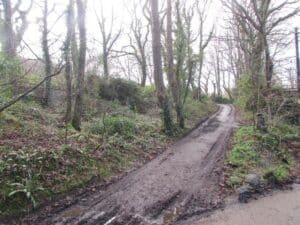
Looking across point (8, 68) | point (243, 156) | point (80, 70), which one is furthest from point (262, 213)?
point (80, 70)

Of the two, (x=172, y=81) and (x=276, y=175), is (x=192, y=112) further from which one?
(x=276, y=175)

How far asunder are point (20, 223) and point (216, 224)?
3458 mm

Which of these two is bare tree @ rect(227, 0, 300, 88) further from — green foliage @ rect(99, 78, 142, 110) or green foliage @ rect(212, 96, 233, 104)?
green foliage @ rect(212, 96, 233, 104)

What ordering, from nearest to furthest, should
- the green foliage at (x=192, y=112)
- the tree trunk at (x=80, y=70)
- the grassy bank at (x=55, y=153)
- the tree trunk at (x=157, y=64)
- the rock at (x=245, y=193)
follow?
the grassy bank at (x=55, y=153) → the rock at (x=245, y=193) → the tree trunk at (x=80, y=70) → the tree trunk at (x=157, y=64) → the green foliage at (x=192, y=112)

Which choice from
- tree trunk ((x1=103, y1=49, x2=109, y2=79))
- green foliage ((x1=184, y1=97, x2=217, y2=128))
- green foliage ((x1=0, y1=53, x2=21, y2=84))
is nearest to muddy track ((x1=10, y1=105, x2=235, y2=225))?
green foliage ((x1=0, y1=53, x2=21, y2=84))

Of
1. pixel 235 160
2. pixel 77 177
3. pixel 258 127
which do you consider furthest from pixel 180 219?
pixel 258 127

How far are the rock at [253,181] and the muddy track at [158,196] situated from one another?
72 centimetres

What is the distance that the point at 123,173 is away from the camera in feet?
27.3

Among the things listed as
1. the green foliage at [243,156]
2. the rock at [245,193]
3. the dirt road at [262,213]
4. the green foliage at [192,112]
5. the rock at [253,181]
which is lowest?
the dirt road at [262,213]

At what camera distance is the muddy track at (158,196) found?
5.64 m

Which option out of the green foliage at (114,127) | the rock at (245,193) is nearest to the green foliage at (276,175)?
the rock at (245,193)

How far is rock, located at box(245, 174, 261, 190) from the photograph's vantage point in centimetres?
763

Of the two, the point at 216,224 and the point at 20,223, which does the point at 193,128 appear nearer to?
the point at 216,224

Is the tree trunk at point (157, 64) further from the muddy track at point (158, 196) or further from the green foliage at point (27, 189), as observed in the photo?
the green foliage at point (27, 189)
